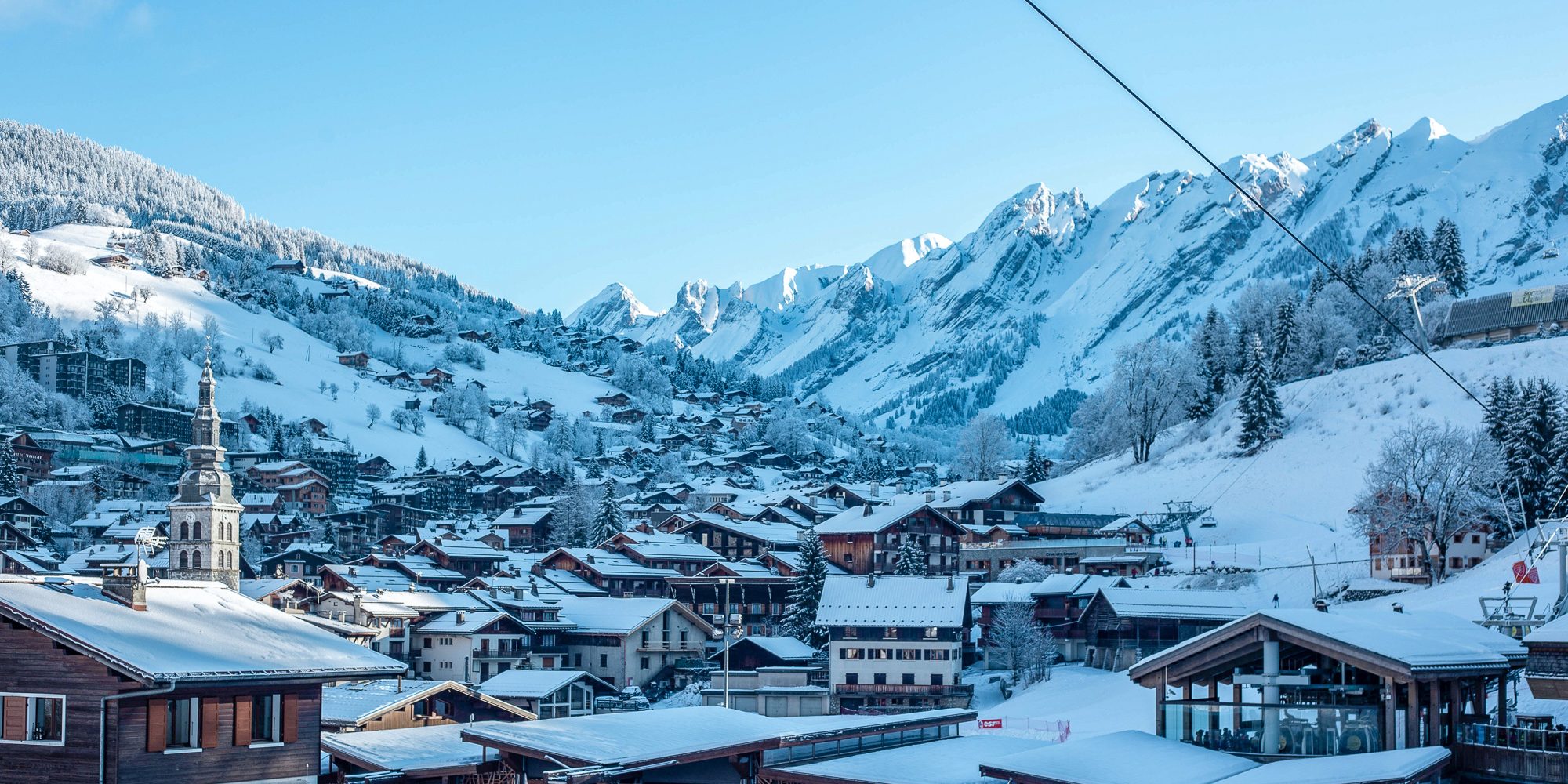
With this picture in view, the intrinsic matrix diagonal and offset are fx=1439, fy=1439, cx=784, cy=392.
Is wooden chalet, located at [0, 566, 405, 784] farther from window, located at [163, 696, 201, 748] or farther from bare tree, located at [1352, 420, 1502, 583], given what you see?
bare tree, located at [1352, 420, 1502, 583]

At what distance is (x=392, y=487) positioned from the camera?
144 meters

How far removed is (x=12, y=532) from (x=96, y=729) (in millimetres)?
86015

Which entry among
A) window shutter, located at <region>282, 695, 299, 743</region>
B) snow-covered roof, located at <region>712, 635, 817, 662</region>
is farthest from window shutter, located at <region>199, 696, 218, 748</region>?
snow-covered roof, located at <region>712, 635, 817, 662</region>

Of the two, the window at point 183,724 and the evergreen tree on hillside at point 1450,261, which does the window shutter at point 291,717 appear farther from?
the evergreen tree on hillside at point 1450,261

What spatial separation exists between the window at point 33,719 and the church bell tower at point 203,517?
122ft

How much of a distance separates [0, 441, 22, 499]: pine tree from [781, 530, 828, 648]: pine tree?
2425 inches

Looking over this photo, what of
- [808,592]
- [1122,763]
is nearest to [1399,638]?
[1122,763]

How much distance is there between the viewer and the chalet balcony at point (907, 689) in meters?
61.9

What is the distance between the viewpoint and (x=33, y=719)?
1873 cm

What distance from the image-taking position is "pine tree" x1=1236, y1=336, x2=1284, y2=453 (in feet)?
290

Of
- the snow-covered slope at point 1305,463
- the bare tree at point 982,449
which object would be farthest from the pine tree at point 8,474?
the bare tree at point 982,449

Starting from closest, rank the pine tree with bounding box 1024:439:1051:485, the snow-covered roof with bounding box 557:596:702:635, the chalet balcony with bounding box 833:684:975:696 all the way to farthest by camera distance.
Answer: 1. the chalet balcony with bounding box 833:684:975:696
2. the snow-covered roof with bounding box 557:596:702:635
3. the pine tree with bounding box 1024:439:1051:485

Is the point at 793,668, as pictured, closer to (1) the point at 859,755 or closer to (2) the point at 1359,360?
(1) the point at 859,755

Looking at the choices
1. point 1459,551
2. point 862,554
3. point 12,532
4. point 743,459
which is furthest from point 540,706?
point 743,459
